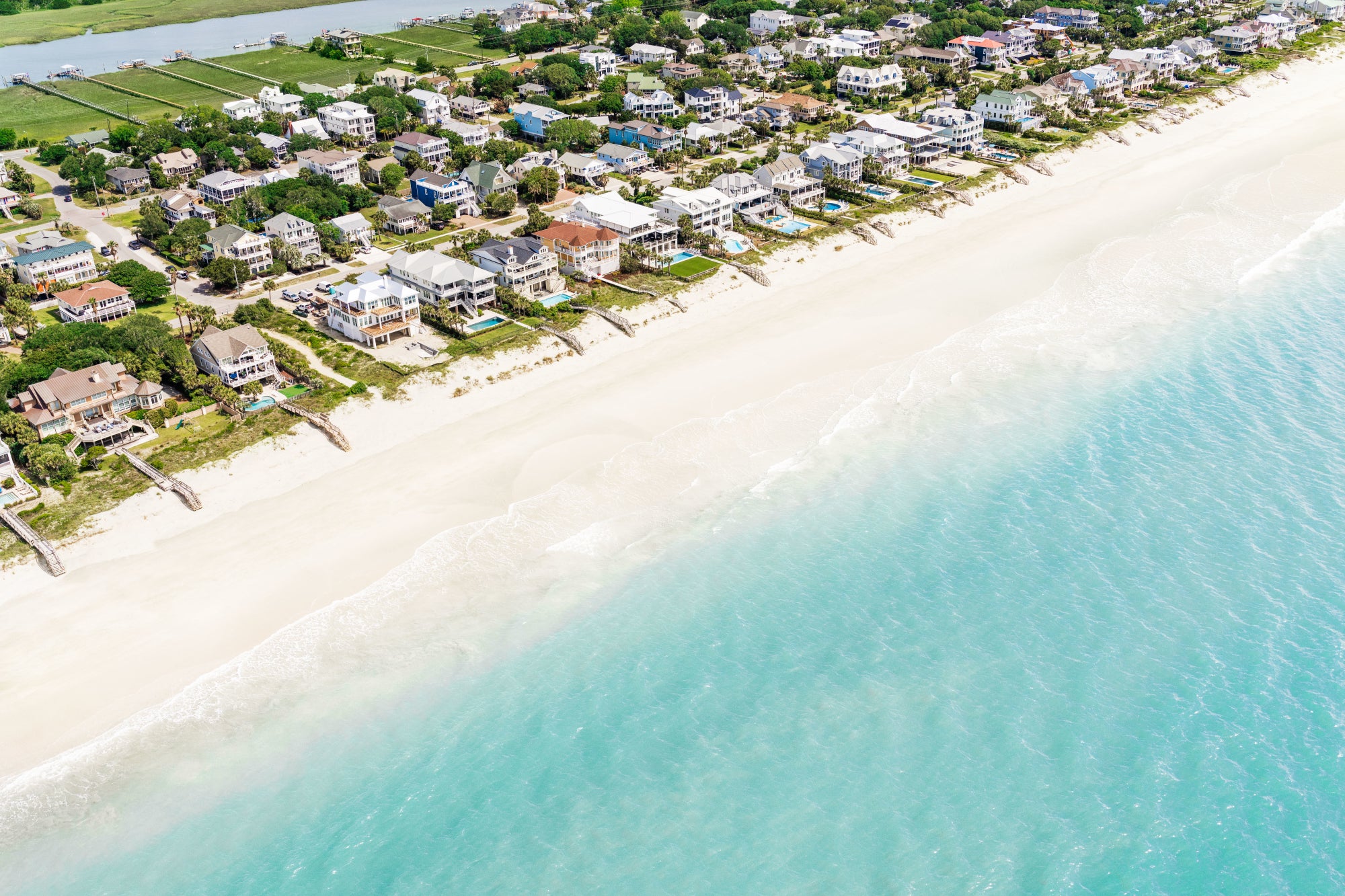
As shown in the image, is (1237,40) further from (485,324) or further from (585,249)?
(485,324)

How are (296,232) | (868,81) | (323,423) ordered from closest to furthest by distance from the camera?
1. (323,423)
2. (296,232)
3. (868,81)

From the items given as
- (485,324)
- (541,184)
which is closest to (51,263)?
(485,324)

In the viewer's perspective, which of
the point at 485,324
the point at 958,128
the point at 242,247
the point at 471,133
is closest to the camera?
the point at 485,324

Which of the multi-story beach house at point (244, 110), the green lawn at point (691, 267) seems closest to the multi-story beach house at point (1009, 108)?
the green lawn at point (691, 267)

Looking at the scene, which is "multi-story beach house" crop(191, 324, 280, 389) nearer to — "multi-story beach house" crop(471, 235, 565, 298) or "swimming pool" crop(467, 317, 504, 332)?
"swimming pool" crop(467, 317, 504, 332)

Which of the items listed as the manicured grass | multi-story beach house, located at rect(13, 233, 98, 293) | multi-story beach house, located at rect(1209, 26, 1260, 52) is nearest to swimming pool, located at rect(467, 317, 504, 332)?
multi-story beach house, located at rect(13, 233, 98, 293)

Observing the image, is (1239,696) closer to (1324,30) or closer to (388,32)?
(1324,30)

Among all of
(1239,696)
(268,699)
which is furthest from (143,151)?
(1239,696)
